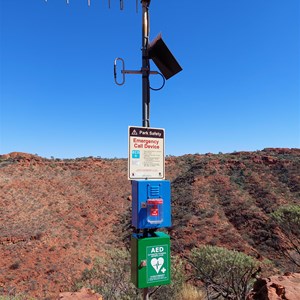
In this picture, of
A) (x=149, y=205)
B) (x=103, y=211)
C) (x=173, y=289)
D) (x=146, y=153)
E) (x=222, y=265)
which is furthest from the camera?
(x=103, y=211)

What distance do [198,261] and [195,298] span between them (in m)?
3.23

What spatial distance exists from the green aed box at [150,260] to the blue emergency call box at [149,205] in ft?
0.55

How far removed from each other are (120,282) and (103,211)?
1532 cm

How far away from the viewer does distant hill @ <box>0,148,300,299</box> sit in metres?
A: 15.0

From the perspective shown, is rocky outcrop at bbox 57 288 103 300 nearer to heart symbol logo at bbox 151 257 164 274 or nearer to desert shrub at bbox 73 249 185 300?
heart symbol logo at bbox 151 257 164 274

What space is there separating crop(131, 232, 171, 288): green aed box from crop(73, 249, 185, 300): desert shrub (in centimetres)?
256

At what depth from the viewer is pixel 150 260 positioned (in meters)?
3.45

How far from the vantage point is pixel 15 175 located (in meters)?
25.9

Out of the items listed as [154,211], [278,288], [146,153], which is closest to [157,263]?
[154,211]

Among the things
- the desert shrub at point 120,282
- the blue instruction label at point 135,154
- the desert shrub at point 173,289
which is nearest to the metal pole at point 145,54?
the blue instruction label at point 135,154

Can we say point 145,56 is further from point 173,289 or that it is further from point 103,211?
point 103,211

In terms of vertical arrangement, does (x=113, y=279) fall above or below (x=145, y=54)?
below

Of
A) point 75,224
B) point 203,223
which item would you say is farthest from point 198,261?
point 75,224

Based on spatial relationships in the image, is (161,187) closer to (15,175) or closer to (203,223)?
(203,223)
